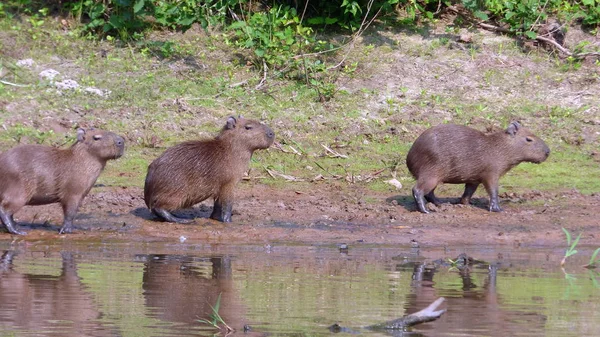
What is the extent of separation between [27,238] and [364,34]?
5.54m

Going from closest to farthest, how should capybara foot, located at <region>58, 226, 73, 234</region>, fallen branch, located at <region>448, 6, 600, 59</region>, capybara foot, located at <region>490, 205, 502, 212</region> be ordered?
capybara foot, located at <region>58, 226, 73, 234</region> → capybara foot, located at <region>490, 205, 502, 212</region> → fallen branch, located at <region>448, 6, 600, 59</region>

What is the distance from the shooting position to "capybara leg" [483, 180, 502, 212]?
971cm

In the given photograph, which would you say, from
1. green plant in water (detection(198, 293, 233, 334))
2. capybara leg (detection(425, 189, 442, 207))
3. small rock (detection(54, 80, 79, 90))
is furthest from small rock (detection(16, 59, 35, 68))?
green plant in water (detection(198, 293, 233, 334))

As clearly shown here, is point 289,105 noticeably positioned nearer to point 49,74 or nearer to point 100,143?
point 49,74

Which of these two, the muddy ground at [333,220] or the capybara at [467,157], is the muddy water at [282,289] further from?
the capybara at [467,157]

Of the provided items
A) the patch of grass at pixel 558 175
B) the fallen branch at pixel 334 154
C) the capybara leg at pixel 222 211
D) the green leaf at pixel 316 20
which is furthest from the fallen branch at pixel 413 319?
the green leaf at pixel 316 20

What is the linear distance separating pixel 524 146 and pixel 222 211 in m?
2.80

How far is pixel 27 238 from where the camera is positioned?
8.66 m

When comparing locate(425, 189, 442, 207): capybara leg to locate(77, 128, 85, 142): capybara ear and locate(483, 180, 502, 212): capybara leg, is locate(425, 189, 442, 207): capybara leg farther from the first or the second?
locate(77, 128, 85, 142): capybara ear

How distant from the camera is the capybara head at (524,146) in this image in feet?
32.7

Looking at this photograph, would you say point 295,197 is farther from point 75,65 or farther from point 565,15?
point 565,15

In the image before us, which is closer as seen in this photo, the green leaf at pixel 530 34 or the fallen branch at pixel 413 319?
the fallen branch at pixel 413 319

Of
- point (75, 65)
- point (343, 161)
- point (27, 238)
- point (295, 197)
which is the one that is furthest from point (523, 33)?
point (27, 238)

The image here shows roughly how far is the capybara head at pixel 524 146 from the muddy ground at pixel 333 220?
13.2 inches
